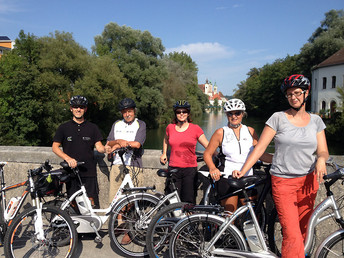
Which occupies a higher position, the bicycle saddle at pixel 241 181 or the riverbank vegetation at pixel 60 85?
the riverbank vegetation at pixel 60 85

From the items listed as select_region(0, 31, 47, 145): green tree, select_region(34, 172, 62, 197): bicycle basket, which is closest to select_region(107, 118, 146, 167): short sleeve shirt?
select_region(34, 172, 62, 197): bicycle basket

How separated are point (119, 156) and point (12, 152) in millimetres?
1900

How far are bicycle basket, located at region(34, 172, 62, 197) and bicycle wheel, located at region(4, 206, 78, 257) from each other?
23 cm

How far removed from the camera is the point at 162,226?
3.08m

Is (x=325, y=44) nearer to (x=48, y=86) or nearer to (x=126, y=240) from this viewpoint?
(x=48, y=86)

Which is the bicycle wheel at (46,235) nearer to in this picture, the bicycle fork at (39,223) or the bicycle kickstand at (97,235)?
the bicycle fork at (39,223)

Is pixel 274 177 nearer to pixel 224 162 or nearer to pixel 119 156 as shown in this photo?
pixel 224 162

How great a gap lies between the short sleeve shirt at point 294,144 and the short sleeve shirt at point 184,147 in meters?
1.12

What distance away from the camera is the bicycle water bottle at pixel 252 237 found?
111 inches

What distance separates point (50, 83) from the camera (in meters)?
28.6

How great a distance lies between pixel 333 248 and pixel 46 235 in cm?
277

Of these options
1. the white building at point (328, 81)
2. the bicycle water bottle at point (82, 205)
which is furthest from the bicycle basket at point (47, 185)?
the white building at point (328, 81)

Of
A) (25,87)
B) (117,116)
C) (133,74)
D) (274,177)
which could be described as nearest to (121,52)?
(133,74)

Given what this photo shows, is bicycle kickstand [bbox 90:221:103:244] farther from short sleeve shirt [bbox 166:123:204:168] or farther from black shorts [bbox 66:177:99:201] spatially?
short sleeve shirt [bbox 166:123:204:168]
